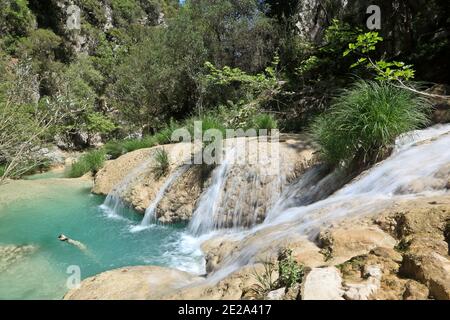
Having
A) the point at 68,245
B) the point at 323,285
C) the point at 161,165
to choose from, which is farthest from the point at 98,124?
the point at 323,285

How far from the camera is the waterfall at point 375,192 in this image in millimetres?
3701

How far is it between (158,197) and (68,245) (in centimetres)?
232

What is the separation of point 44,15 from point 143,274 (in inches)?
1215

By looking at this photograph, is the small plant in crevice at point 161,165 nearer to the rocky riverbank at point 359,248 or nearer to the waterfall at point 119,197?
the waterfall at point 119,197

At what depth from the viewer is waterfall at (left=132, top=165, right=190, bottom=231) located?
795 cm

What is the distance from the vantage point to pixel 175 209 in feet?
25.8

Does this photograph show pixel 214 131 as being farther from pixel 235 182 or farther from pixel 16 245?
pixel 16 245

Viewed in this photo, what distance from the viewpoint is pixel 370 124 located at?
5.21 m

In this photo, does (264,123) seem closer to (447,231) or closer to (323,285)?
(447,231)

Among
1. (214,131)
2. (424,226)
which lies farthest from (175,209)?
(424,226)

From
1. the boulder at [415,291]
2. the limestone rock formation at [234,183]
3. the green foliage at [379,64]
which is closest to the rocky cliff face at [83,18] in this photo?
the limestone rock formation at [234,183]

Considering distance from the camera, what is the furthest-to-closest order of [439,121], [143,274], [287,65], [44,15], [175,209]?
1. [44,15]
2. [287,65]
3. [175,209]
4. [439,121]
5. [143,274]

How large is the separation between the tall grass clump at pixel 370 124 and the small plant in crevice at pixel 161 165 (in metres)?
4.53
